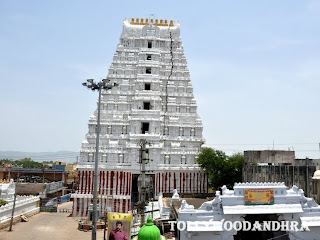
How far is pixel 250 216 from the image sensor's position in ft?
66.2

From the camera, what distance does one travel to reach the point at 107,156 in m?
40.8

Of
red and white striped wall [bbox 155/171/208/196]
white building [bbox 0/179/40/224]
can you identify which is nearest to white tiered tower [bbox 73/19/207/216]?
red and white striped wall [bbox 155/171/208/196]

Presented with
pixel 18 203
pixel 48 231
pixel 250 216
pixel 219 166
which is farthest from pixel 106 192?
pixel 250 216

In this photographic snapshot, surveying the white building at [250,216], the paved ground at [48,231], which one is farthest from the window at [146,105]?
the white building at [250,216]

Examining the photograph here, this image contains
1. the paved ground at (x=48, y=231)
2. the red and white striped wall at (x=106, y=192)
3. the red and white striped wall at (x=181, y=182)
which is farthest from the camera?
the red and white striped wall at (x=181, y=182)

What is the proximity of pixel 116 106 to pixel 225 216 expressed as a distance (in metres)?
26.4

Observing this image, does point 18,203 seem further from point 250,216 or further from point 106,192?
point 250,216

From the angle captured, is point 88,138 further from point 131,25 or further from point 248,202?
point 248,202

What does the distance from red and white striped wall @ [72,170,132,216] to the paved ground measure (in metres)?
2.08

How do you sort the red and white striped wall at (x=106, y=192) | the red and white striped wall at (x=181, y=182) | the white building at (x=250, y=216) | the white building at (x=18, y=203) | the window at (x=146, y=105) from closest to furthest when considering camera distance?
1. the white building at (x=250, y=216)
2. the white building at (x=18, y=203)
3. the red and white striped wall at (x=106, y=192)
4. the red and white striped wall at (x=181, y=182)
5. the window at (x=146, y=105)

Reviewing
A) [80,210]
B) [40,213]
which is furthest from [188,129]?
[40,213]

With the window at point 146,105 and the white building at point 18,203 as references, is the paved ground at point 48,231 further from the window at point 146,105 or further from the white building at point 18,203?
the window at point 146,105

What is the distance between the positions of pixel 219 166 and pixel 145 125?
33.5 ft

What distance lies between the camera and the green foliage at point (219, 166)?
1572 inches
